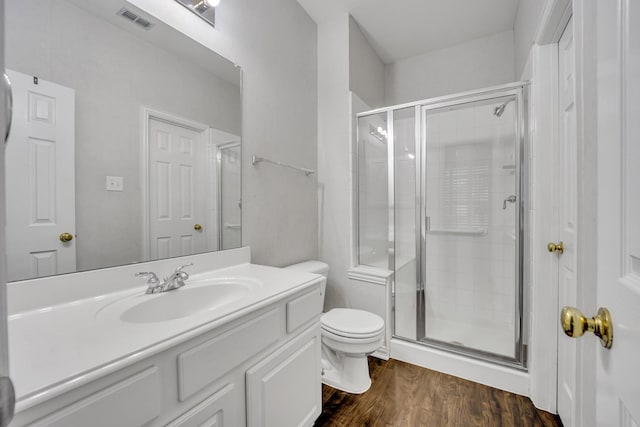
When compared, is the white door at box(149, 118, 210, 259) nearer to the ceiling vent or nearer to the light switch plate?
the light switch plate

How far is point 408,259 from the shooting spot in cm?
213

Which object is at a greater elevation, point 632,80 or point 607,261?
point 632,80

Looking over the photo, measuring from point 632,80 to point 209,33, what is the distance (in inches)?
65.1

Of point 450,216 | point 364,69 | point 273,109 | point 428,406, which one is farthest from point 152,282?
point 364,69

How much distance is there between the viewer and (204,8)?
1401 millimetres

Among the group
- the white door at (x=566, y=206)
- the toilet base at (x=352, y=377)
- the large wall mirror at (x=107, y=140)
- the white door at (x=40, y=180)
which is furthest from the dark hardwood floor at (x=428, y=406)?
the white door at (x=40, y=180)

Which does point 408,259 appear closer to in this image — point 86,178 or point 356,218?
point 356,218

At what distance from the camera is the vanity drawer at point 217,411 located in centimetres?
75

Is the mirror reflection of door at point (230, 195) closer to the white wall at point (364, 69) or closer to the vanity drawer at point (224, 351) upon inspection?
the vanity drawer at point (224, 351)

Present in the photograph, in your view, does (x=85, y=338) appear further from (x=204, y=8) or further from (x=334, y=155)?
(x=334, y=155)

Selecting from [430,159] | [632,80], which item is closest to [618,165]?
[632,80]

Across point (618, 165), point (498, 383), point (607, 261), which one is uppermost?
point (618, 165)

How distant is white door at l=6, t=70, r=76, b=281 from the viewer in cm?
84

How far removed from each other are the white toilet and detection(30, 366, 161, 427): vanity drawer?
116cm
